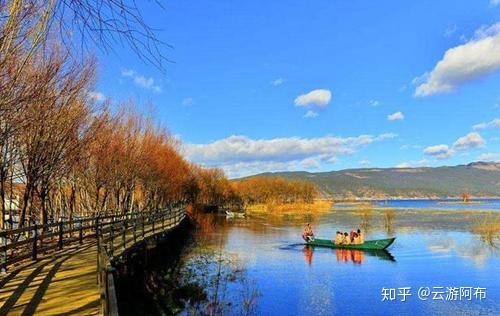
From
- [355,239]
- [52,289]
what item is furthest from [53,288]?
[355,239]

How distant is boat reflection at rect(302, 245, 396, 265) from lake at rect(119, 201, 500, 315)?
6 cm

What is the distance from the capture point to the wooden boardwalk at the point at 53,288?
8.43m

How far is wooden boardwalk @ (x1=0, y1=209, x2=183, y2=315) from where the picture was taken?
843cm

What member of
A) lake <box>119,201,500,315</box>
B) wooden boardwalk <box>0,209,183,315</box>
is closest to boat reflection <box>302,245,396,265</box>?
lake <box>119,201,500,315</box>

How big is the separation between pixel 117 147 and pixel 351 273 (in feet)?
58.0

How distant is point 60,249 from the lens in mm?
17828

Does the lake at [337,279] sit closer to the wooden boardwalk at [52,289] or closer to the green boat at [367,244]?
the green boat at [367,244]

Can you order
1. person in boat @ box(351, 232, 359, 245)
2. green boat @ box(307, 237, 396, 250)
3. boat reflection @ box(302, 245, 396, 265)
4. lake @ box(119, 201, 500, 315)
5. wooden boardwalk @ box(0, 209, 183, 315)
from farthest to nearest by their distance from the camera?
person in boat @ box(351, 232, 359, 245) → green boat @ box(307, 237, 396, 250) → boat reflection @ box(302, 245, 396, 265) → lake @ box(119, 201, 500, 315) → wooden boardwalk @ box(0, 209, 183, 315)

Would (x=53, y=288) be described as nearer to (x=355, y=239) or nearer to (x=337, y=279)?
(x=337, y=279)

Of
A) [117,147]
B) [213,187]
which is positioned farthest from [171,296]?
[213,187]

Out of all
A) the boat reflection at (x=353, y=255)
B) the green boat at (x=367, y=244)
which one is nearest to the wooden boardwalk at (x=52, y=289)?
the boat reflection at (x=353, y=255)

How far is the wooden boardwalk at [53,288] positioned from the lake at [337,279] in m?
3.59

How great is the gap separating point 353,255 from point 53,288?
72.0 feet

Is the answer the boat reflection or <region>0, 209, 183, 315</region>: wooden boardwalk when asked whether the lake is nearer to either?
the boat reflection
